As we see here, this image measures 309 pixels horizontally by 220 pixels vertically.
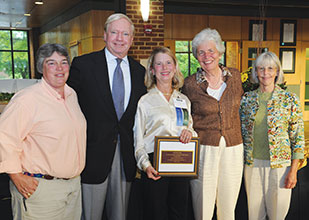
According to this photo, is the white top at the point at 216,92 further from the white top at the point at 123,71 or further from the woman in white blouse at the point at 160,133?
the white top at the point at 123,71

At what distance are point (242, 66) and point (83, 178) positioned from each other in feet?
26.2

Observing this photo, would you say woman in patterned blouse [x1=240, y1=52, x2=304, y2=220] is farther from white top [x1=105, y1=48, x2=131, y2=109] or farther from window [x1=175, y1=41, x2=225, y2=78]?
window [x1=175, y1=41, x2=225, y2=78]

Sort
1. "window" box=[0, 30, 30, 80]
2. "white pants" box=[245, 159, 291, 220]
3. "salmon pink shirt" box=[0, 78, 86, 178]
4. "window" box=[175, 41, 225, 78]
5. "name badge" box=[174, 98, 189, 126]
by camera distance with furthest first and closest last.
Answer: "window" box=[0, 30, 30, 80] → "window" box=[175, 41, 225, 78] → "white pants" box=[245, 159, 291, 220] → "name badge" box=[174, 98, 189, 126] → "salmon pink shirt" box=[0, 78, 86, 178]

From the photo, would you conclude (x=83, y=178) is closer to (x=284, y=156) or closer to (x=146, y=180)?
(x=146, y=180)

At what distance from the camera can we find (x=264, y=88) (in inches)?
99.9

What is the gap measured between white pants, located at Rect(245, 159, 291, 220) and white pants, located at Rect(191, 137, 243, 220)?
18 cm

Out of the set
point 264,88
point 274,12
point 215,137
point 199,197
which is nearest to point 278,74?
point 264,88

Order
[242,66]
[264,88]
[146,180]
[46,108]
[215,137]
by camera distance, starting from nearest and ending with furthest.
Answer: [46,108] < [146,180] < [215,137] < [264,88] < [242,66]

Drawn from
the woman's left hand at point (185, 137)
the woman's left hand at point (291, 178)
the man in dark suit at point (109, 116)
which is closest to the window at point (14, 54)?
the man in dark suit at point (109, 116)

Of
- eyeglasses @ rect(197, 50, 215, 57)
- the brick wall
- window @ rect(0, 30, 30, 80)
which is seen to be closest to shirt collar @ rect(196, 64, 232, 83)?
eyeglasses @ rect(197, 50, 215, 57)

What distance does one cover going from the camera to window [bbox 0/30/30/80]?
15.0 meters

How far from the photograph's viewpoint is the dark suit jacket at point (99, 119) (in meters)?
2.25

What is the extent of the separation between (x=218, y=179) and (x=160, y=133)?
61 cm

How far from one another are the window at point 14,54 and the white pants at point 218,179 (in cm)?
1472
